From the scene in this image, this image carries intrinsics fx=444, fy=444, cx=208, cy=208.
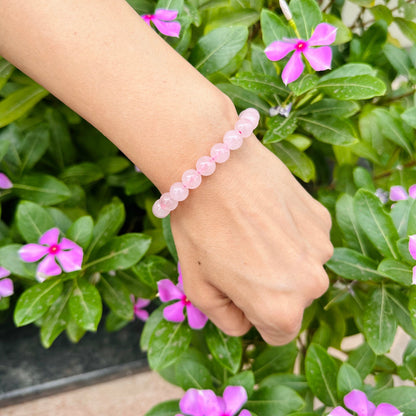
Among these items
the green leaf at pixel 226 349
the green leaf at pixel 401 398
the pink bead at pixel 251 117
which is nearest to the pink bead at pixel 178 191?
the pink bead at pixel 251 117

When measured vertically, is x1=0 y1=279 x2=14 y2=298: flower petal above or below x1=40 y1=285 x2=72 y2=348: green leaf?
above

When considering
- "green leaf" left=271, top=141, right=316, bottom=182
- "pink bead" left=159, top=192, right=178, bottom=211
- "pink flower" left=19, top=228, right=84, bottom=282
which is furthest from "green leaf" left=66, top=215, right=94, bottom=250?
"green leaf" left=271, top=141, right=316, bottom=182

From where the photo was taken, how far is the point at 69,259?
68cm

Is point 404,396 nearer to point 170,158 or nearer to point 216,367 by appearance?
point 216,367

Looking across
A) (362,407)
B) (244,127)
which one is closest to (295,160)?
(244,127)

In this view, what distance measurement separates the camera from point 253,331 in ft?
2.90

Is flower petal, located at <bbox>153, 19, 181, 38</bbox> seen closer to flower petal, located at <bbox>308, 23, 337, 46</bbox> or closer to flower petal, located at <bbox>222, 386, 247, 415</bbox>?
flower petal, located at <bbox>308, 23, 337, 46</bbox>

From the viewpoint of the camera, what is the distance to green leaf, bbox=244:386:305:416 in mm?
688

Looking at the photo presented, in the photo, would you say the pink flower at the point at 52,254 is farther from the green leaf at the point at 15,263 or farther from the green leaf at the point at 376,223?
the green leaf at the point at 376,223

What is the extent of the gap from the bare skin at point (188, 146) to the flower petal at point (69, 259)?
0.22 metres

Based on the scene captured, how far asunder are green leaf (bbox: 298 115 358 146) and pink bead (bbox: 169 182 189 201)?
13.6 inches

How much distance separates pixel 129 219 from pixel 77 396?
50 centimetres

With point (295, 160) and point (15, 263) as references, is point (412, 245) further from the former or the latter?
point (15, 263)

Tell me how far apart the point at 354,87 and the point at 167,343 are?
0.50 m
